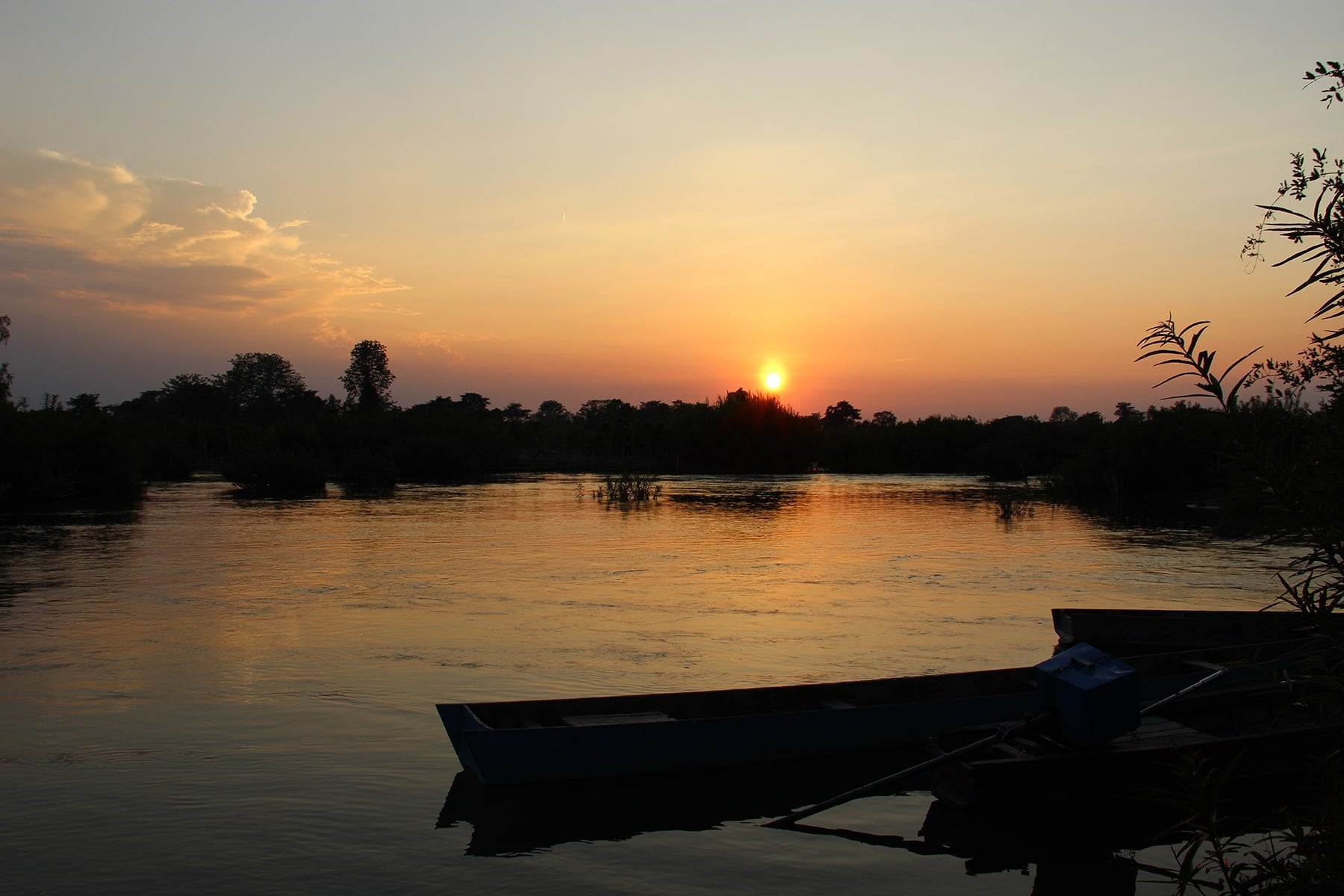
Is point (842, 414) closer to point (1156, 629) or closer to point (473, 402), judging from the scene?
point (473, 402)

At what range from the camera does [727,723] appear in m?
8.47

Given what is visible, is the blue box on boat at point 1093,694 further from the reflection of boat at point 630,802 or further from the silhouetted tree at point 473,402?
the silhouetted tree at point 473,402

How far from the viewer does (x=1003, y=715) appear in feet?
30.3

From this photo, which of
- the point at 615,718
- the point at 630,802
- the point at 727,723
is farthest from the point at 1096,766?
the point at 615,718

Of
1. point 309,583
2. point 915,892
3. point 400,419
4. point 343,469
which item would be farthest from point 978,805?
point 400,419

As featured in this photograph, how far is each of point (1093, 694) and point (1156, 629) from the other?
22.5 feet

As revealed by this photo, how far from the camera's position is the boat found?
8.06 meters

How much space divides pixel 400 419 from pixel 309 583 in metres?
47.0

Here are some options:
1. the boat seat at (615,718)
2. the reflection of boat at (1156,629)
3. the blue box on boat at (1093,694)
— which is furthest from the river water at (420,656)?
the blue box on boat at (1093,694)

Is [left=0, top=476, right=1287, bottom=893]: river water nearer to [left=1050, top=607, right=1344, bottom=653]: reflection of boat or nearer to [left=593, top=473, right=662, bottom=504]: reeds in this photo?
[left=1050, top=607, right=1344, bottom=653]: reflection of boat

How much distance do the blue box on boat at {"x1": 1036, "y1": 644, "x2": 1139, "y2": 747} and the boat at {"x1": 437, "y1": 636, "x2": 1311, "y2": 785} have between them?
2.67 ft

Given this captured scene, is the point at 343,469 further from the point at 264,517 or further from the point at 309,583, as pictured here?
the point at 309,583

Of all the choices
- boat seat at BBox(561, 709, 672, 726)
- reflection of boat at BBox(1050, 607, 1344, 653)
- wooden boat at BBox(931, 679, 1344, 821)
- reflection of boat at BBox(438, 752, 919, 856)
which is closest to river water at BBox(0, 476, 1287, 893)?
reflection of boat at BBox(438, 752, 919, 856)

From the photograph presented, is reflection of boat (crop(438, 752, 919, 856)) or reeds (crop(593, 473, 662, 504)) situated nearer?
reflection of boat (crop(438, 752, 919, 856))
